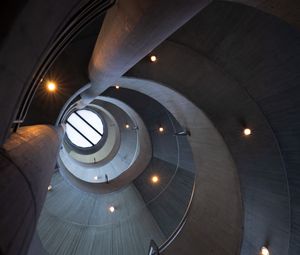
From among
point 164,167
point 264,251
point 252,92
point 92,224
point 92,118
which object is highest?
point 252,92

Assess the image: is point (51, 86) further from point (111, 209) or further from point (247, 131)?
point (111, 209)

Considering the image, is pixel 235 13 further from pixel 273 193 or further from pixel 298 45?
pixel 273 193

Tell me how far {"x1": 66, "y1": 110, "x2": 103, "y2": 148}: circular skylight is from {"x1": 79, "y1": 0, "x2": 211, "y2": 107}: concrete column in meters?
14.3

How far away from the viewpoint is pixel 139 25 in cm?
322

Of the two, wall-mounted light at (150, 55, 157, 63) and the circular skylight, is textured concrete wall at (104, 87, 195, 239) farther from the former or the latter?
the circular skylight

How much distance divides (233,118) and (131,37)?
400cm

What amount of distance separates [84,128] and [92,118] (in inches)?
43.0

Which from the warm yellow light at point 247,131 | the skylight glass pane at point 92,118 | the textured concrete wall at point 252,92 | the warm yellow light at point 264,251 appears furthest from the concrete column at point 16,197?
the skylight glass pane at point 92,118

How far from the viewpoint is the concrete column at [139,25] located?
9.81 ft

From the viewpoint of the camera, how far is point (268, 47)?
4820 millimetres

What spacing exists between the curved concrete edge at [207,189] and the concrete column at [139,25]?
10.6ft

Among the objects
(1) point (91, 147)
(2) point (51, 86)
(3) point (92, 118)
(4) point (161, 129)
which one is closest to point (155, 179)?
(4) point (161, 129)

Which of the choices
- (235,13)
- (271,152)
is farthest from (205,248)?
(235,13)

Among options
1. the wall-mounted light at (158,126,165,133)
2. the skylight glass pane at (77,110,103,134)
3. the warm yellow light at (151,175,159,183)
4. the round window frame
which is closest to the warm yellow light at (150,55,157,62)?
the wall-mounted light at (158,126,165,133)
